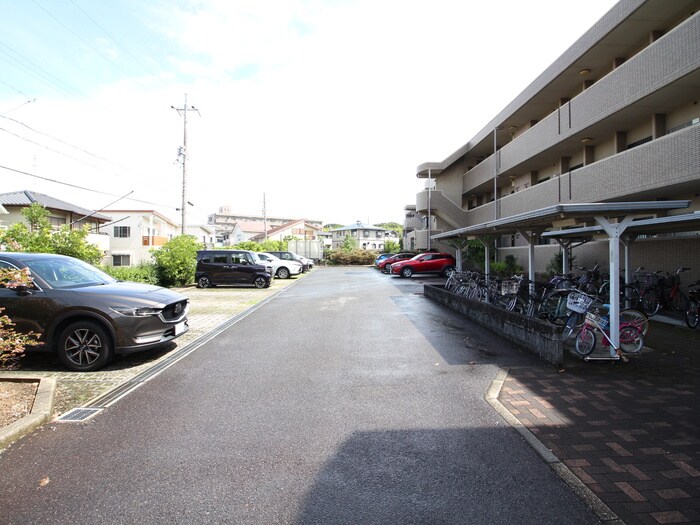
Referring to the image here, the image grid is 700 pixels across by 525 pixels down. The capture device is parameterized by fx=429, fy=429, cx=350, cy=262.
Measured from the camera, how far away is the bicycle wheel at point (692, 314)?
8.52m

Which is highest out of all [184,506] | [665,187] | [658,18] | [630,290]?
[658,18]

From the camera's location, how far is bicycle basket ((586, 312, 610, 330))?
6.39 meters

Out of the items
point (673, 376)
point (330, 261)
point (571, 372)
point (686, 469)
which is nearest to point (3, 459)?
point (686, 469)

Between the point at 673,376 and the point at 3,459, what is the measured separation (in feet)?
23.7

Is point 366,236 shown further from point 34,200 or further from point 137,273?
point 137,273

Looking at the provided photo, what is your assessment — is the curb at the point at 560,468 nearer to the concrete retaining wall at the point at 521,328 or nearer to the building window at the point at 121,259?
the concrete retaining wall at the point at 521,328

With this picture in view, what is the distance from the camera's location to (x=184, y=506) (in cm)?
279

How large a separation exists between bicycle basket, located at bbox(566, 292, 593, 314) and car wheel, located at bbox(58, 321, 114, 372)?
23.1ft

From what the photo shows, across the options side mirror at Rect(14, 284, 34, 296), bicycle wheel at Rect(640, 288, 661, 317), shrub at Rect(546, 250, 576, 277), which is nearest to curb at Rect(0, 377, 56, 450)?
side mirror at Rect(14, 284, 34, 296)

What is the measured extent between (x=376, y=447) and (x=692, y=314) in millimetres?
8312

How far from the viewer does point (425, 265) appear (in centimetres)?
2705

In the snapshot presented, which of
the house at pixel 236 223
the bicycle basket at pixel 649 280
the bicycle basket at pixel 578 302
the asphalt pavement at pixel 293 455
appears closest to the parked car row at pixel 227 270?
the asphalt pavement at pixel 293 455

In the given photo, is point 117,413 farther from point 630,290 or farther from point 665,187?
point 665,187

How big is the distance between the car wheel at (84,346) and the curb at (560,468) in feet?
16.7
